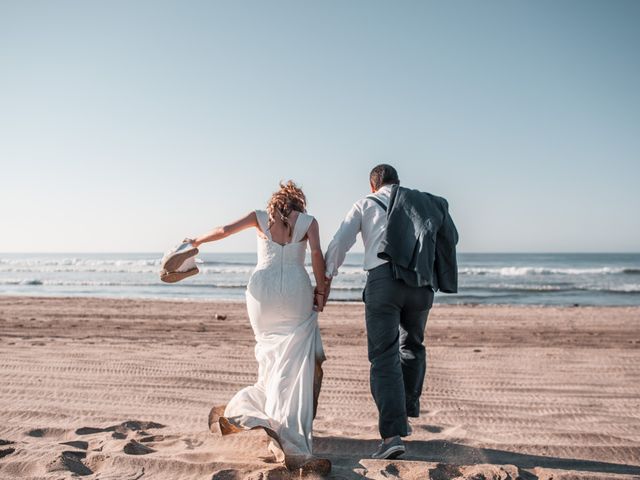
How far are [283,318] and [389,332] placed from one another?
792 mm

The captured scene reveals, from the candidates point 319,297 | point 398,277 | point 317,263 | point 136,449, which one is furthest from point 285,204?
point 136,449

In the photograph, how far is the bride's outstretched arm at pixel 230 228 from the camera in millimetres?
4055

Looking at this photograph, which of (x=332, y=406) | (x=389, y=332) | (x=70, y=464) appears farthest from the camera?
(x=332, y=406)

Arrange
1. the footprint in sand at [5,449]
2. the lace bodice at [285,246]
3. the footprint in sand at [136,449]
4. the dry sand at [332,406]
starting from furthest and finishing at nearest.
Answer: the lace bodice at [285,246] < the footprint in sand at [136,449] < the footprint in sand at [5,449] < the dry sand at [332,406]

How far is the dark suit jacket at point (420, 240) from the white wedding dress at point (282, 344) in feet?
2.22

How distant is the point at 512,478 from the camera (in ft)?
10.6

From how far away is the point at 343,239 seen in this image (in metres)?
4.00

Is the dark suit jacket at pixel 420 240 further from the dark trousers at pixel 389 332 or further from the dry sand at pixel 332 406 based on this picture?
the dry sand at pixel 332 406

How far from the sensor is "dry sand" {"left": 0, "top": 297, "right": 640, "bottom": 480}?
3.49 meters

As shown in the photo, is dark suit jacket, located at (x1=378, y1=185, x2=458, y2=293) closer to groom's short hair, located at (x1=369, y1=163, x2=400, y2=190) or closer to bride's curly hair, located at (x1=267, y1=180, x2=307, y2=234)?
groom's short hair, located at (x1=369, y1=163, x2=400, y2=190)

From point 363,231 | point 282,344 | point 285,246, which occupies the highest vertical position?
point 363,231

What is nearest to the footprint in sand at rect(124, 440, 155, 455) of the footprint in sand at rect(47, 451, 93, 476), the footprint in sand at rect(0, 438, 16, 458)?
the footprint in sand at rect(47, 451, 93, 476)

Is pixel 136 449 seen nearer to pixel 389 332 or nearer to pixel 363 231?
pixel 389 332

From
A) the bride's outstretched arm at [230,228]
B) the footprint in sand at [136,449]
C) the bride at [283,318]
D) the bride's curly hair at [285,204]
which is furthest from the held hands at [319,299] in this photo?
the footprint in sand at [136,449]
